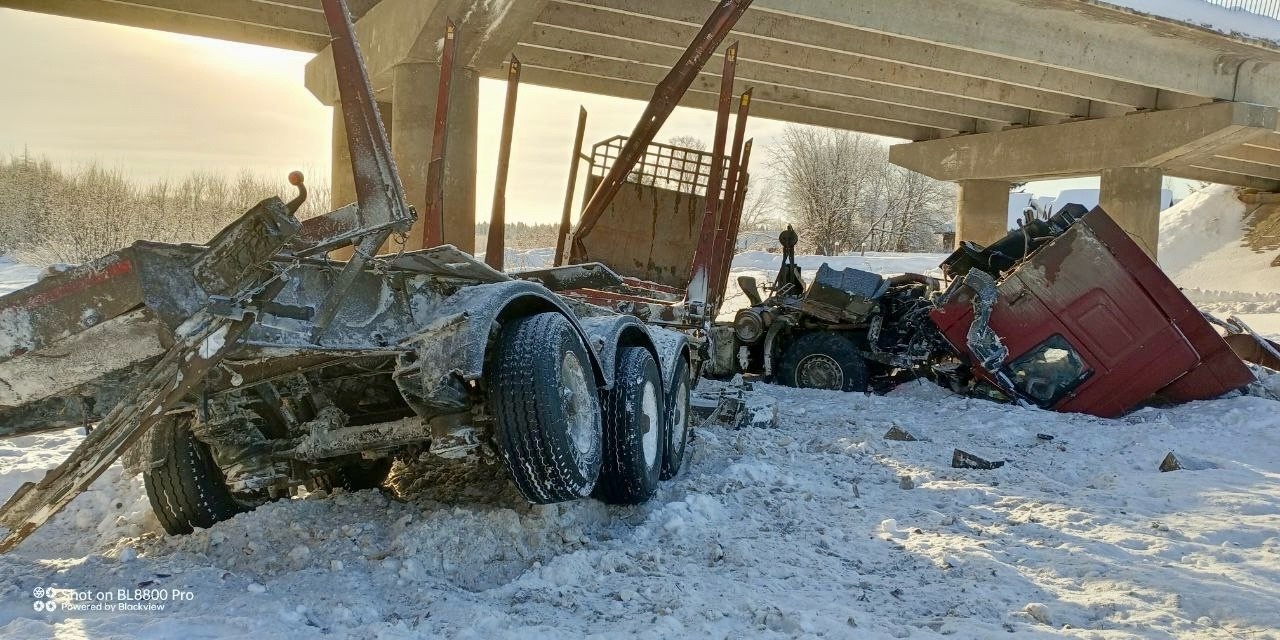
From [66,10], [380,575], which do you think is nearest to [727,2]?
[380,575]

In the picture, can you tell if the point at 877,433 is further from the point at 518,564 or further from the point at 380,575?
the point at 380,575

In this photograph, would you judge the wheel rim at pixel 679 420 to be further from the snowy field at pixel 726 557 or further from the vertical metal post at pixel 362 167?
the vertical metal post at pixel 362 167

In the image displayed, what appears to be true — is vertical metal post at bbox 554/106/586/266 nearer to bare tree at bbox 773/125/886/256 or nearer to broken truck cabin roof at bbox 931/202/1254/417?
broken truck cabin roof at bbox 931/202/1254/417

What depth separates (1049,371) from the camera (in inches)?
320

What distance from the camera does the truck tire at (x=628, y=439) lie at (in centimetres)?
452

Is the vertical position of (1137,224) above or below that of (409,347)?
above

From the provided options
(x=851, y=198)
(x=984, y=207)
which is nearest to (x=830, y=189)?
(x=851, y=198)

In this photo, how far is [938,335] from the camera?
905cm

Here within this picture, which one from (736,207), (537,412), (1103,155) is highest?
(1103,155)

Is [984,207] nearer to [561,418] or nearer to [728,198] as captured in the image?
[728,198]

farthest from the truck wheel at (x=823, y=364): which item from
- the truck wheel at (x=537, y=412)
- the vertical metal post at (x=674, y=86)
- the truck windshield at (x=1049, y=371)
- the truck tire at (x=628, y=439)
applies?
the truck wheel at (x=537, y=412)

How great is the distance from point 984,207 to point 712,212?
A: 1274 cm

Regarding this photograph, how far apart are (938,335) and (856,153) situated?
1361 inches

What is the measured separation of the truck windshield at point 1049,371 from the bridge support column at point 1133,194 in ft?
34.5
